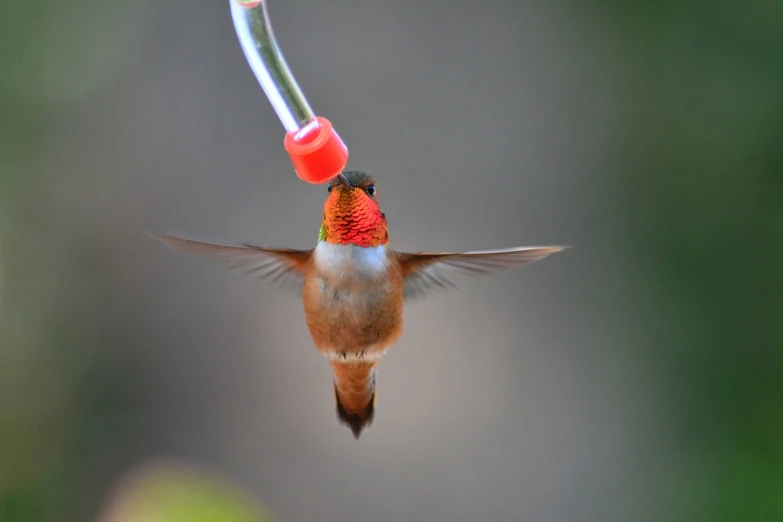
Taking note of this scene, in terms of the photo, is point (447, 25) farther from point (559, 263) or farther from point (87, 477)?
point (87, 477)

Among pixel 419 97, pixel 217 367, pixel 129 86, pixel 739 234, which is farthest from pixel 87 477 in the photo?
pixel 739 234

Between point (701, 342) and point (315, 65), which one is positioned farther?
point (701, 342)

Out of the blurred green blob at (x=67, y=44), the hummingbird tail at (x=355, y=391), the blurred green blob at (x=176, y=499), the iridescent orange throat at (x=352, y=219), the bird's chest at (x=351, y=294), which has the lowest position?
the blurred green blob at (x=176, y=499)

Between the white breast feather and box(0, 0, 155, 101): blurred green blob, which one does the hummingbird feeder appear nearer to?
the white breast feather

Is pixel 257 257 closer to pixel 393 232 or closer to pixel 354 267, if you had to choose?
pixel 354 267

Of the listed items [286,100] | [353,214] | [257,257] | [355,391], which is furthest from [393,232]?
Result: [286,100]

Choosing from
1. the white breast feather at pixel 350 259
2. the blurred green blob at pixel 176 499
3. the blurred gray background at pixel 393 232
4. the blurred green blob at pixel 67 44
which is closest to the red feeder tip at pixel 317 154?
the white breast feather at pixel 350 259

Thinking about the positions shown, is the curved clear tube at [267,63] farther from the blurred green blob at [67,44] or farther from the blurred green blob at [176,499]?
the blurred green blob at [67,44]

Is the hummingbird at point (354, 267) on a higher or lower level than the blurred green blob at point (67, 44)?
lower

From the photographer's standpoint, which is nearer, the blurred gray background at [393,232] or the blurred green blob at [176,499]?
the blurred green blob at [176,499]
